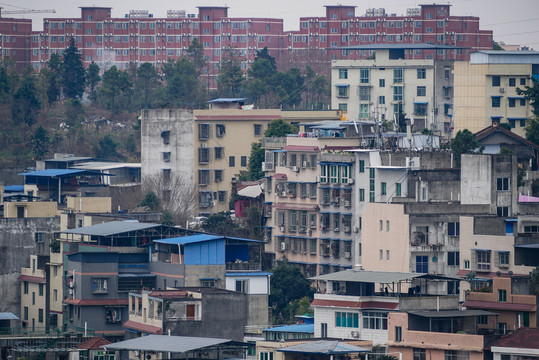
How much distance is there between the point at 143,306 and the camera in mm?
56656

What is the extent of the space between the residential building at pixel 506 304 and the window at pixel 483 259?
4566 mm

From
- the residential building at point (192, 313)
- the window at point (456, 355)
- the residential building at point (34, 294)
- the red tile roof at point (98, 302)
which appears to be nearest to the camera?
the window at point (456, 355)

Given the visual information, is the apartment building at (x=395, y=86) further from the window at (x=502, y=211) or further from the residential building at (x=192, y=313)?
the residential building at (x=192, y=313)

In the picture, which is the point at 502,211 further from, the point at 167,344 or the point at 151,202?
the point at 151,202

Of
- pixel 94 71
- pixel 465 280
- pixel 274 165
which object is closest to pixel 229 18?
pixel 94 71

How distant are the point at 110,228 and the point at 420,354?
730 inches

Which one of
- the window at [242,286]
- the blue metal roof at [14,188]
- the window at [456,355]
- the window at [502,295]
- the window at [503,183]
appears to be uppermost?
the window at [503,183]

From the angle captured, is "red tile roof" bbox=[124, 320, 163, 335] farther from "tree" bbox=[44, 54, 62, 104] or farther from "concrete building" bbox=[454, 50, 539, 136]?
"tree" bbox=[44, 54, 62, 104]

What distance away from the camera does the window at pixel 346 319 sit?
53.2 m

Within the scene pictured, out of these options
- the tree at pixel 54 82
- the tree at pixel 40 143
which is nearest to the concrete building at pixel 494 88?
the tree at pixel 40 143

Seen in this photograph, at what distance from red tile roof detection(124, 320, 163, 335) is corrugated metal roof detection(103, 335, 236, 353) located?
1847mm

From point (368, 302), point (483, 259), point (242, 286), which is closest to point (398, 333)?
point (368, 302)

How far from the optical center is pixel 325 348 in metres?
48.5

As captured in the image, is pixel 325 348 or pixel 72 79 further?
pixel 72 79
